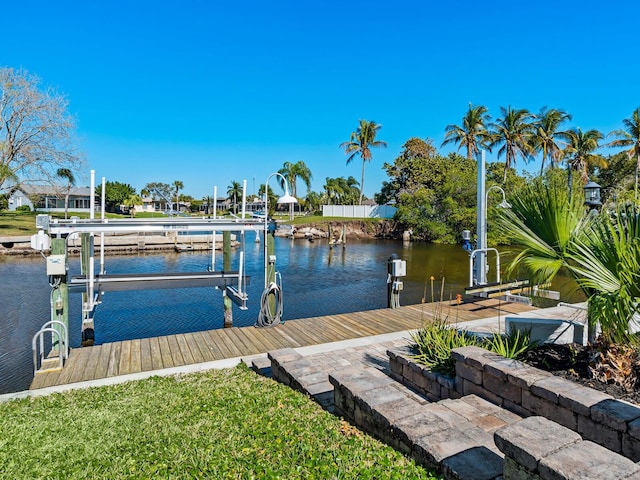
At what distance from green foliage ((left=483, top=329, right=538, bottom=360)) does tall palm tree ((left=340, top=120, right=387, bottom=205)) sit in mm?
42819

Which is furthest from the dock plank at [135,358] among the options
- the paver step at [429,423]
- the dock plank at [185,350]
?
the paver step at [429,423]

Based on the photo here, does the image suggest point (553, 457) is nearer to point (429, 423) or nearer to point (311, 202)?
point (429, 423)

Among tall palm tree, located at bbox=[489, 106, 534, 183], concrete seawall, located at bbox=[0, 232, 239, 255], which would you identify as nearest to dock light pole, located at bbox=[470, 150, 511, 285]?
concrete seawall, located at bbox=[0, 232, 239, 255]

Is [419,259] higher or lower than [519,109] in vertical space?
lower

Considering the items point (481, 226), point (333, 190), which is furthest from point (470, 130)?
point (481, 226)

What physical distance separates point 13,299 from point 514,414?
14.4 metres

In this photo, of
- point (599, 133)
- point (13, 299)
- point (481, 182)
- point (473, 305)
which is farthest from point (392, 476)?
point (599, 133)

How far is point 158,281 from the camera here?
816 cm

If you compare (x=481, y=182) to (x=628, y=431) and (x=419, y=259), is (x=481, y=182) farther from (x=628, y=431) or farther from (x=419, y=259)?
(x=419, y=259)

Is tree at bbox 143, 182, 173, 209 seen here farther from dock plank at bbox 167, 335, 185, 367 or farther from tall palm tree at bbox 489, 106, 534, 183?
dock plank at bbox 167, 335, 185, 367

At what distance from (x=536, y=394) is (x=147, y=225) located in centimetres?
550

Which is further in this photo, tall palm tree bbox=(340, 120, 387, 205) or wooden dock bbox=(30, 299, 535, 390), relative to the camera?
tall palm tree bbox=(340, 120, 387, 205)

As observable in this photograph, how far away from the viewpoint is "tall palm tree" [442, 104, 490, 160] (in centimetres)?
3691

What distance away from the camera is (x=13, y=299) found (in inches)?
491
